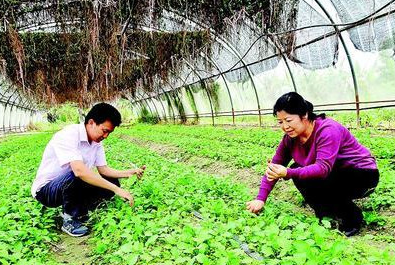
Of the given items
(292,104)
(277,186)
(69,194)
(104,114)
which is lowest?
(277,186)

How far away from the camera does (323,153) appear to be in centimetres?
365

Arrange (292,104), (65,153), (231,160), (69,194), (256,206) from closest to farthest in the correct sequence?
(292,104) → (256,206) → (65,153) → (69,194) → (231,160)

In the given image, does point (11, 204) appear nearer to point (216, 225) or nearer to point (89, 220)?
point (89, 220)

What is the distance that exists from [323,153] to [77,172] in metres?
2.43

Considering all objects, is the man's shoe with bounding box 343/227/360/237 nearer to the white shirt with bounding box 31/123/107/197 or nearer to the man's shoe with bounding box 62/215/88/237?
the man's shoe with bounding box 62/215/88/237

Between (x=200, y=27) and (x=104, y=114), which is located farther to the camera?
(x=200, y=27)

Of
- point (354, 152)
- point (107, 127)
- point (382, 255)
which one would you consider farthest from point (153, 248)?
point (354, 152)

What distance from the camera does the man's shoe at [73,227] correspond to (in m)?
4.18

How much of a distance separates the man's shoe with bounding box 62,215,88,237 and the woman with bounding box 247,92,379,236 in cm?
176

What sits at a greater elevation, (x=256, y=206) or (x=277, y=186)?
(x=256, y=206)

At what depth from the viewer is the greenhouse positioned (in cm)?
331

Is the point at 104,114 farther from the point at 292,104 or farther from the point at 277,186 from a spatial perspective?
the point at 277,186

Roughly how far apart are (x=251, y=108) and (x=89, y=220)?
1489 centimetres

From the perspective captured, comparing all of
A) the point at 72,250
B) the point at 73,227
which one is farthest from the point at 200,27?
the point at 72,250
